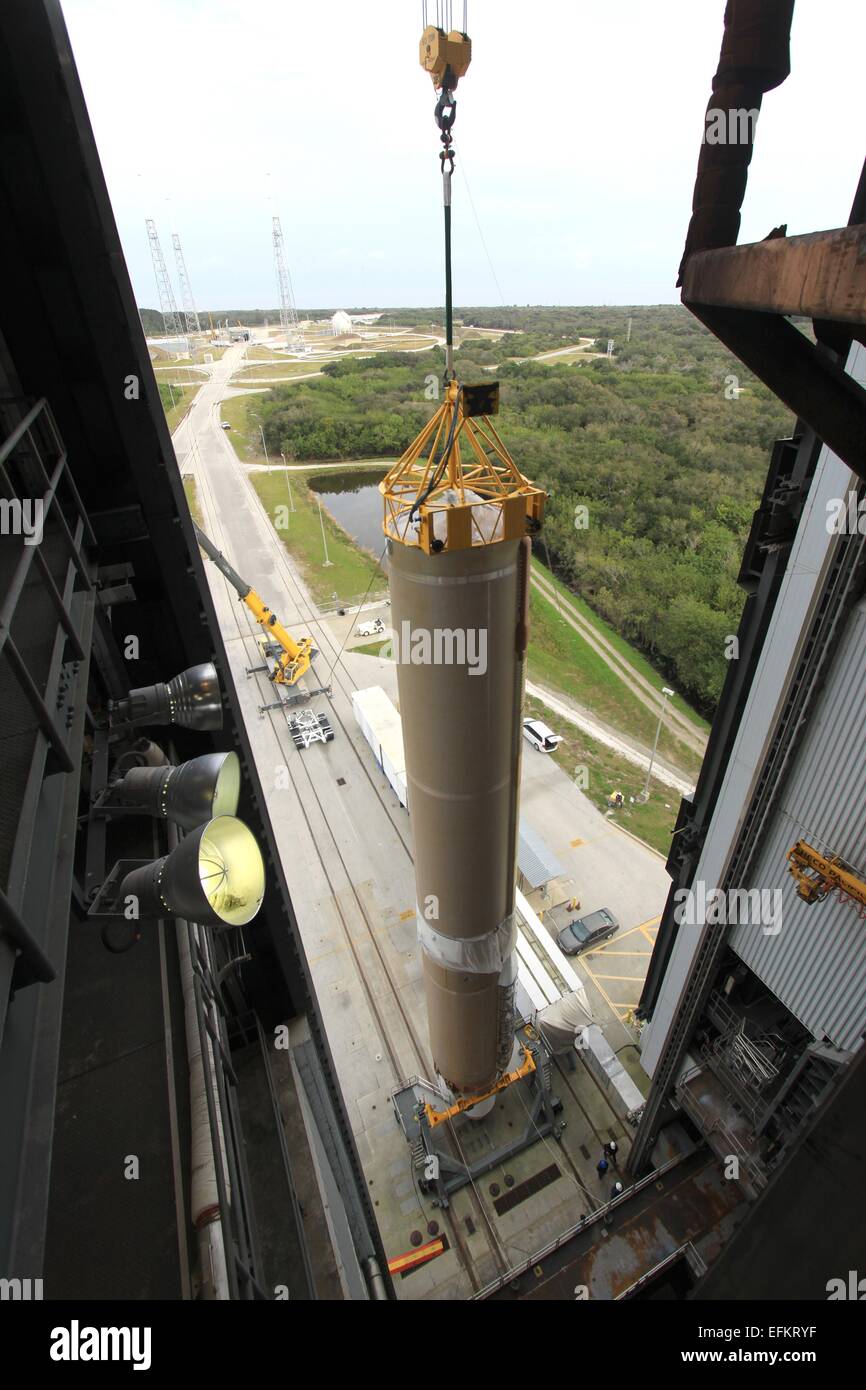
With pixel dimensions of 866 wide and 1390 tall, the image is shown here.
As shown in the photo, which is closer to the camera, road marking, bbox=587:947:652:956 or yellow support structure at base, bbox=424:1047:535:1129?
yellow support structure at base, bbox=424:1047:535:1129

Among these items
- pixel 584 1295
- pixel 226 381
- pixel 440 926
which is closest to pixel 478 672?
pixel 440 926

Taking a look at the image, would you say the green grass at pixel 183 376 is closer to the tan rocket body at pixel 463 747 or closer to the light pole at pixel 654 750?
the light pole at pixel 654 750

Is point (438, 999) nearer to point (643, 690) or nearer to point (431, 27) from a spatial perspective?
point (431, 27)

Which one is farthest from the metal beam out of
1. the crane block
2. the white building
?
the white building

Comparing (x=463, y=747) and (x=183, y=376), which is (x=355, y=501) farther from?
(x=463, y=747)

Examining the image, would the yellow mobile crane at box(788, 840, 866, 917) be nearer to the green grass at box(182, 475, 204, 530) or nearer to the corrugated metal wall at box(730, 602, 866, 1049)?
the corrugated metal wall at box(730, 602, 866, 1049)

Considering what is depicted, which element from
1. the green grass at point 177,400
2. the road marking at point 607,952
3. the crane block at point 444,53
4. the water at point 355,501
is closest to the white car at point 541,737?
the road marking at point 607,952
